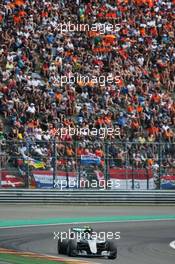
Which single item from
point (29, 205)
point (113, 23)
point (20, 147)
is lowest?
point (29, 205)

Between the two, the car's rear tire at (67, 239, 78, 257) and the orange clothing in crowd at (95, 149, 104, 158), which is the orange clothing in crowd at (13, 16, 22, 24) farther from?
the car's rear tire at (67, 239, 78, 257)

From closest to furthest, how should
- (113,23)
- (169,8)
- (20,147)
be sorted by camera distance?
(20,147) → (113,23) → (169,8)

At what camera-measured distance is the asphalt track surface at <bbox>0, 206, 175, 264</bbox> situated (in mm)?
15914

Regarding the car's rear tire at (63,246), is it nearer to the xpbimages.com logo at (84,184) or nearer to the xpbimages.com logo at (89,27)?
the xpbimages.com logo at (84,184)

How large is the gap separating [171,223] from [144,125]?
904 cm

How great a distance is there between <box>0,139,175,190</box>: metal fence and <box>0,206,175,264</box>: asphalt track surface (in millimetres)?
1486

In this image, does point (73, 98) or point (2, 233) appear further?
point (73, 98)

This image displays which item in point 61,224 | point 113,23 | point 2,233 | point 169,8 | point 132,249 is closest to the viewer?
point 132,249

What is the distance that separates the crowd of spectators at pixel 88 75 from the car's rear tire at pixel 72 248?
13327mm

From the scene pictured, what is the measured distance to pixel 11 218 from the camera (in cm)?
2528

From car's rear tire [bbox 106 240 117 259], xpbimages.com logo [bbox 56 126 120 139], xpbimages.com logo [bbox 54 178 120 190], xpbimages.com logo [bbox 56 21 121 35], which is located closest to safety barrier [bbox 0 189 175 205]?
xpbimages.com logo [bbox 54 178 120 190]

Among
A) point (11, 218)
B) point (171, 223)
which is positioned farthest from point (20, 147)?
point (171, 223)

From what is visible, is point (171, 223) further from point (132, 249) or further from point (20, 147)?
point (132, 249)

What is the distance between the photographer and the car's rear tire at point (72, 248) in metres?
15.3
